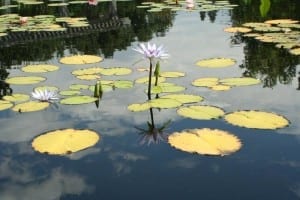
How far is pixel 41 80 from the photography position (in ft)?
14.1

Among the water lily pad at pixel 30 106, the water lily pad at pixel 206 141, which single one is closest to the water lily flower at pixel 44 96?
the water lily pad at pixel 30 106

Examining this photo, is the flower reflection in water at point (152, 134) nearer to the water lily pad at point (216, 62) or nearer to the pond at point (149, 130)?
the pond at point (149, 130)

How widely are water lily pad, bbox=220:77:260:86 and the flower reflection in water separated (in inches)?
42.8

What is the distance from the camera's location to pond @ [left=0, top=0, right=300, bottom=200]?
7.52 ft

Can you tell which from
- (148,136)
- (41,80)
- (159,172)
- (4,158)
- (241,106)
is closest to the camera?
(159,172)

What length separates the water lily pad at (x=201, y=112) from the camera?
10.4 ft

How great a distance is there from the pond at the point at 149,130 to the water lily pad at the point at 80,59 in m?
0.08

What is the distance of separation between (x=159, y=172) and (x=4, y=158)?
3.35 feet

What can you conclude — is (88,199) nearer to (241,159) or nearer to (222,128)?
(241,159)

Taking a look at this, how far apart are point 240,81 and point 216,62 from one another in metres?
0.77

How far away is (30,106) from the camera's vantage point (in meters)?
3.54

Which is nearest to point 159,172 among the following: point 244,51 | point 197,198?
point 197,198

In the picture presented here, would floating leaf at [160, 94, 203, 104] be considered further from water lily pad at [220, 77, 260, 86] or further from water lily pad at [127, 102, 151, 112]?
water lily pad at [220, 77, 260, 86]

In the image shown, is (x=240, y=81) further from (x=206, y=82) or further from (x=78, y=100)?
(x=78, y=100)
